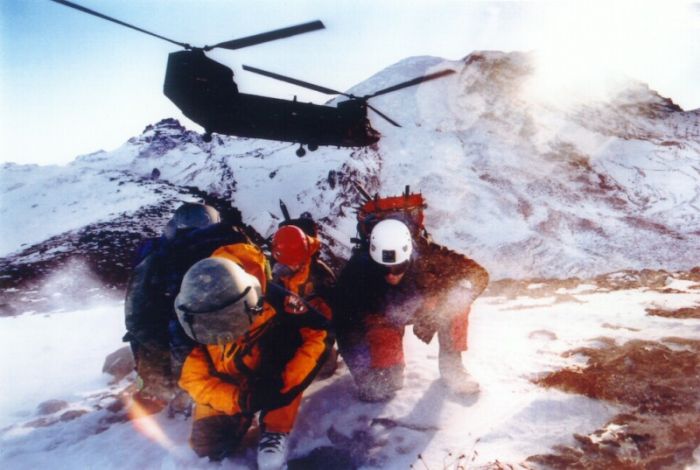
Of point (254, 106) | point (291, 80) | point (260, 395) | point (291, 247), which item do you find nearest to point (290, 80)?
point (291, 80)

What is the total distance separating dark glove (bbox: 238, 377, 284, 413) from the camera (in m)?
2.78

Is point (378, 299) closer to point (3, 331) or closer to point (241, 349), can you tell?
point (241, 349)

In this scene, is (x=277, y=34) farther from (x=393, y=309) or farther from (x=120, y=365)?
(x=120, y=365)

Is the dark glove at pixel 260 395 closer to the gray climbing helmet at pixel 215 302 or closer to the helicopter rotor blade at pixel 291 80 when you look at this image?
the gray climbing helmet at pixel 215 302

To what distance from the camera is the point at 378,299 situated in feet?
12.6

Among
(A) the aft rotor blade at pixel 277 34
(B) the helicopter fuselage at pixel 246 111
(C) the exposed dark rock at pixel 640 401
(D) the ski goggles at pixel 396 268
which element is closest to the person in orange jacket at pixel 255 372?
(D) the ski goggles at pixel 396 268

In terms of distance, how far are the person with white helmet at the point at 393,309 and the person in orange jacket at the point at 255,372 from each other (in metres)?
0.66

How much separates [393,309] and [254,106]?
19.5ft

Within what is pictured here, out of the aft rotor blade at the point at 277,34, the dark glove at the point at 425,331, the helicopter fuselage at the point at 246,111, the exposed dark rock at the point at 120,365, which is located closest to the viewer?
the dark glove at the point at 425,331

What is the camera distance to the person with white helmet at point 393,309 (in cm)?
364

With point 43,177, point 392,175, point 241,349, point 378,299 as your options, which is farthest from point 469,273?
point 43,177

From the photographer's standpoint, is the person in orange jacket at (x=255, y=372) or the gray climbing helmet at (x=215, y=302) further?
the person in orange jacket at (x=255, y=372)

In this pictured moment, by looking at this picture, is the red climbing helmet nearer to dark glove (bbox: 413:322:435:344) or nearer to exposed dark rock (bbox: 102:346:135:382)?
dark glove (bbox: 413:322:435:344)

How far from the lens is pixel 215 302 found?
7.96ft
